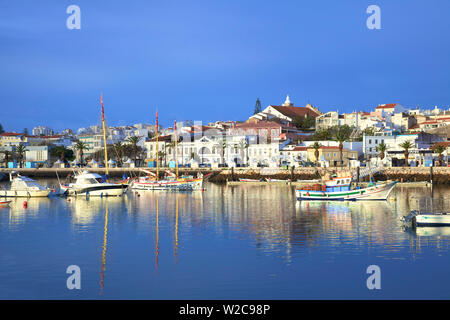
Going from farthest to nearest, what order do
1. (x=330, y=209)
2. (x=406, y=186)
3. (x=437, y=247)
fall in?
(x=406, y=186)
(x=330, y=209)
(x=437, y=247)

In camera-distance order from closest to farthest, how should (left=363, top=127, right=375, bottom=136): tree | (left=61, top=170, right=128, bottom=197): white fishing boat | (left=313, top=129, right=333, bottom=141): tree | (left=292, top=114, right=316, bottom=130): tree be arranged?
(left=61, top=170, right=128, bottom=197): white fishing boat < (left=363, top=127, right=375, bottom=136): tree < (left=313, top=129, right=333, bottom=141): tree < (left=292, top=114, right=316, bottom=130): tree

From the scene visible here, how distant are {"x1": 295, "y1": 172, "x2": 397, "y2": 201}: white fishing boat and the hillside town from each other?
28.8 metres

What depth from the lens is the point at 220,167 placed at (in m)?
97.9

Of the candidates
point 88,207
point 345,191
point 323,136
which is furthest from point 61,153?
point 345,191

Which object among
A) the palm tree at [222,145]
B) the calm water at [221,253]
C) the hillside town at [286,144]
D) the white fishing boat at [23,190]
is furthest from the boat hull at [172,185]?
the palm tree at [222,145]

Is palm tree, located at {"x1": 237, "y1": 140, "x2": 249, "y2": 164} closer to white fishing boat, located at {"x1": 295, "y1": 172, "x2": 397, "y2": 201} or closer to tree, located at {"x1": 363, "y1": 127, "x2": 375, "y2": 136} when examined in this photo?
tree, located at {"x1": 363, "y1": 127, "x2": 375, "y2": 136}

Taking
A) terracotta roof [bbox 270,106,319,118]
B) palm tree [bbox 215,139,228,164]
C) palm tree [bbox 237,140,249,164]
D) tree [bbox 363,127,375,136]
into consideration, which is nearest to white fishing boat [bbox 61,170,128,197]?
palm tree [bbox 237,140,249,164]

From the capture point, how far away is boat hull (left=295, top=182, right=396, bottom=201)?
46.9 meters

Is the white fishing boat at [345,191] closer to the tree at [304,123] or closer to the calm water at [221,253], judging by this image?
the calm water at [221,253]

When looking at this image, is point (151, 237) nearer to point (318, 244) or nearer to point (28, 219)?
point (318, 244)

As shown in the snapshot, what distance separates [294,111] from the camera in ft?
455

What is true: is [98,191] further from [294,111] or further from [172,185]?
[294,111]

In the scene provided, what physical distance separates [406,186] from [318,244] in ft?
150

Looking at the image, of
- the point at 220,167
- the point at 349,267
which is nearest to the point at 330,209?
the point at 349,267
